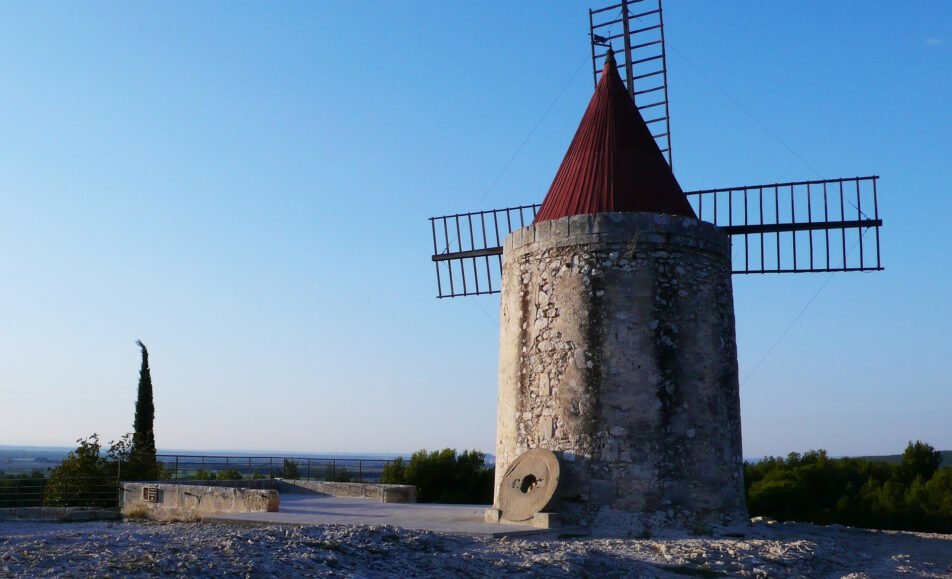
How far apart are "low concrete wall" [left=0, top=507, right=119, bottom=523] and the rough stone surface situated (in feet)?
23.1

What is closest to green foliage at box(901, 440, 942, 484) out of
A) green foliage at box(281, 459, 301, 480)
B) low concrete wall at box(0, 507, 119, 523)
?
green foliage at box(281, 459, 301, 480)

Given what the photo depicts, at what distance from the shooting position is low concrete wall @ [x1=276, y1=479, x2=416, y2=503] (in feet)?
46.1

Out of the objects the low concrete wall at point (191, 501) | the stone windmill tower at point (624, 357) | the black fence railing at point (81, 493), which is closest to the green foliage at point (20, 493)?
the black fence railing at point (81, 493)

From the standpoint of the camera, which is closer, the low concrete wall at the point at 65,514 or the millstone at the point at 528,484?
the millstone at the point at 528,484

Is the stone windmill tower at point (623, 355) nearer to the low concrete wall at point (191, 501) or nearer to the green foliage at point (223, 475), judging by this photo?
the low concrete wall at point (191, 501)

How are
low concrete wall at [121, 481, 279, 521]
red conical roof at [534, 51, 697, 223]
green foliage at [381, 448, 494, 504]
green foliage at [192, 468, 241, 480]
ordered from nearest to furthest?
red conical roof at [534, 51, 697, 223] → low concrete wall at [121, 481, 279, 521] → green foliage at [381, 448, 494, 504] → green foliage at [192, 468, 241, 480]

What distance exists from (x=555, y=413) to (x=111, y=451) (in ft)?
40.1

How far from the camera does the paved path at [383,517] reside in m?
9.52

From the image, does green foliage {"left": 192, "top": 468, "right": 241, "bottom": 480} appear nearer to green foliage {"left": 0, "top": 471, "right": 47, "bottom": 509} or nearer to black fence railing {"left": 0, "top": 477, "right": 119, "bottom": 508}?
black fence railing {"left": 0, "top": 477, "right": 119, "bottom": 508}

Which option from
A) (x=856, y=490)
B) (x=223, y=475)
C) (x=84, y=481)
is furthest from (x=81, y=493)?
(x=856, y=490)

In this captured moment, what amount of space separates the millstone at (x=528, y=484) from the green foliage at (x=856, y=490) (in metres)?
8.28

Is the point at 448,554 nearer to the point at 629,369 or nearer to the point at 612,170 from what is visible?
the point at 629,369

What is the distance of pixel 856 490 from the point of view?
1809 centimetres

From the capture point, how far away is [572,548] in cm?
840
